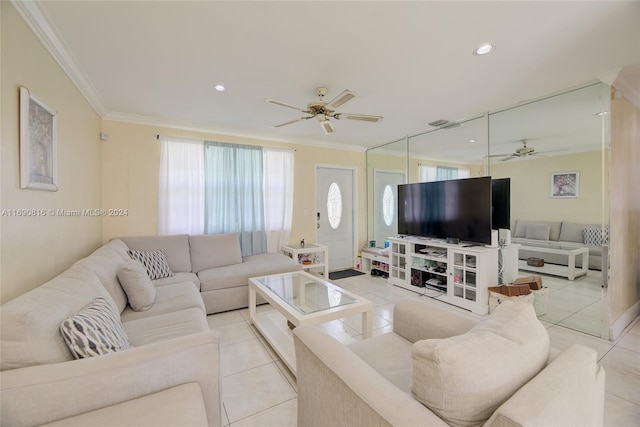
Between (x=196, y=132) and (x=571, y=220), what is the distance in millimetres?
5002

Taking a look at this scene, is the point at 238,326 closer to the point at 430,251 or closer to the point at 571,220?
the point at 430,251

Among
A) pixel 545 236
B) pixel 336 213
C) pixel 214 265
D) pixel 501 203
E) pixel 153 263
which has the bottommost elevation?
pixel 214 265

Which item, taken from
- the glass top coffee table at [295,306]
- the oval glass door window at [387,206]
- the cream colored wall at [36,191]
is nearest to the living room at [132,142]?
the cream colored wall at [36,191]

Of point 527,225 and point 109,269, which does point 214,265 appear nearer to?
point 109,269

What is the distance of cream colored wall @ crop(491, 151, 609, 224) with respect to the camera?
2.79 metres

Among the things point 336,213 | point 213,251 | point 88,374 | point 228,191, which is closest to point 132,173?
point 228,191

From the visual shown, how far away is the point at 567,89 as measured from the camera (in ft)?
8.79

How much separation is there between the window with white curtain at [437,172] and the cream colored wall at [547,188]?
0.87 meters

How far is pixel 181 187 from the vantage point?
3842 mm

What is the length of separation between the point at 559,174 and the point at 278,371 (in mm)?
3725

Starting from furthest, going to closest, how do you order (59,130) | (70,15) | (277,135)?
1. (277,135)
2. (59,130)
3. (70,15)

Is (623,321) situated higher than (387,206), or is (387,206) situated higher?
(387,206)

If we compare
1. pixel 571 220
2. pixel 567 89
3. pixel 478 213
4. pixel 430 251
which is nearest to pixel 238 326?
pixel 430 251

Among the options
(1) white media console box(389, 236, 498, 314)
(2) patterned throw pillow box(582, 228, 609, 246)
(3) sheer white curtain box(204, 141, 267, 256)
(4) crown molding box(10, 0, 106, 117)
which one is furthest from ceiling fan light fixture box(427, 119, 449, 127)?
(4) crown molding box(10, 0, 106, 117)
